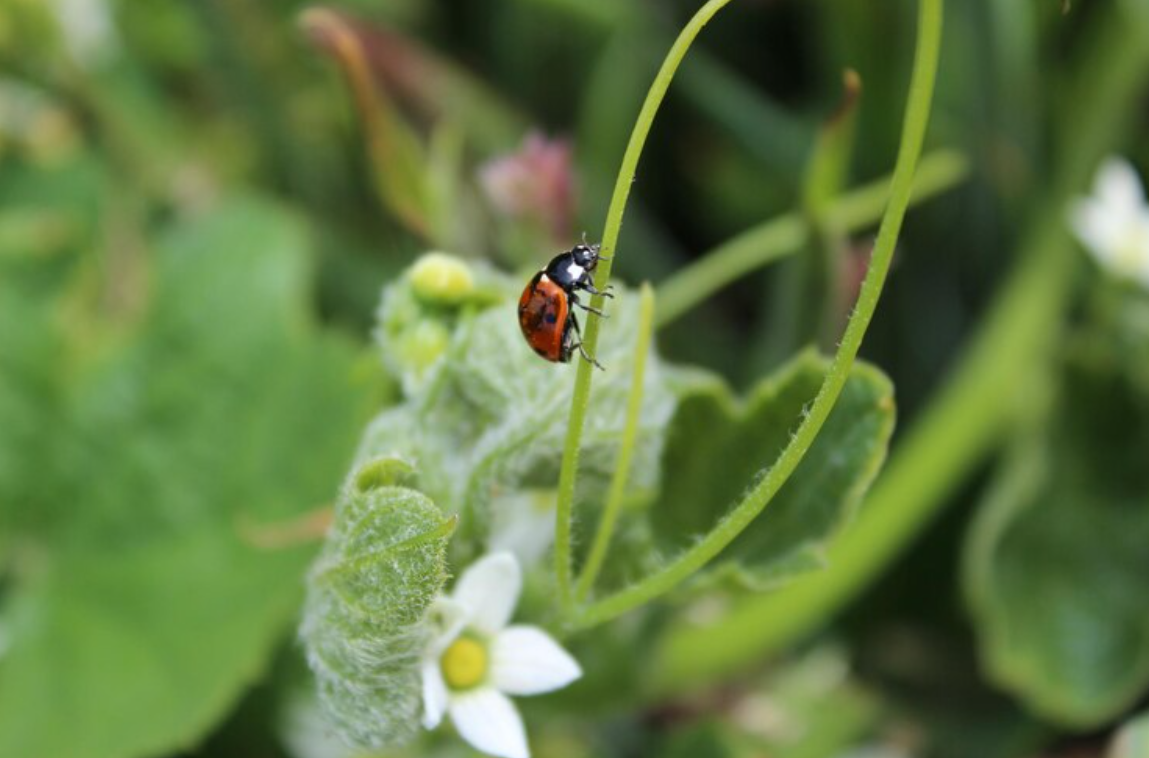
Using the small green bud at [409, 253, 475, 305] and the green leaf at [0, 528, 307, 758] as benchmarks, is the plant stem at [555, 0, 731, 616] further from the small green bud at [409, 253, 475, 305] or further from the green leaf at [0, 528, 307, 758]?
the green leaf at [0, 528, 307, 758]

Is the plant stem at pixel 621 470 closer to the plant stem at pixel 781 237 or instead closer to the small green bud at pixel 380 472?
the small green bud at pixel 380 472

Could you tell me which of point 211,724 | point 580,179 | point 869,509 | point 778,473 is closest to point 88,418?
point 211,724

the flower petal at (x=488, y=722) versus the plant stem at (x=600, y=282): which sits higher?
Answer: the plant stem at (x=600, y=282)

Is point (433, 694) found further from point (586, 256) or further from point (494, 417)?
point (586, 256)

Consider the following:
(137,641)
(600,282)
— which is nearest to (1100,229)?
(600,282)

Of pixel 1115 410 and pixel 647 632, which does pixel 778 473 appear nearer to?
pixel 647 632

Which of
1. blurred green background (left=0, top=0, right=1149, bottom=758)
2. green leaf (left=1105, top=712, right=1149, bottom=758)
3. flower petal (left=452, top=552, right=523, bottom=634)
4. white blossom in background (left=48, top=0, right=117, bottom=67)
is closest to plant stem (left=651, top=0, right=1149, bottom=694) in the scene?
blurred green background (left=0, top=0, right=1149, bottom=758)

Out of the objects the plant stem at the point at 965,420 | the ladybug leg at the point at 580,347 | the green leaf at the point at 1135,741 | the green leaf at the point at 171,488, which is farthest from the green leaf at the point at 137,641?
the green leaf at the point at 1135,741
